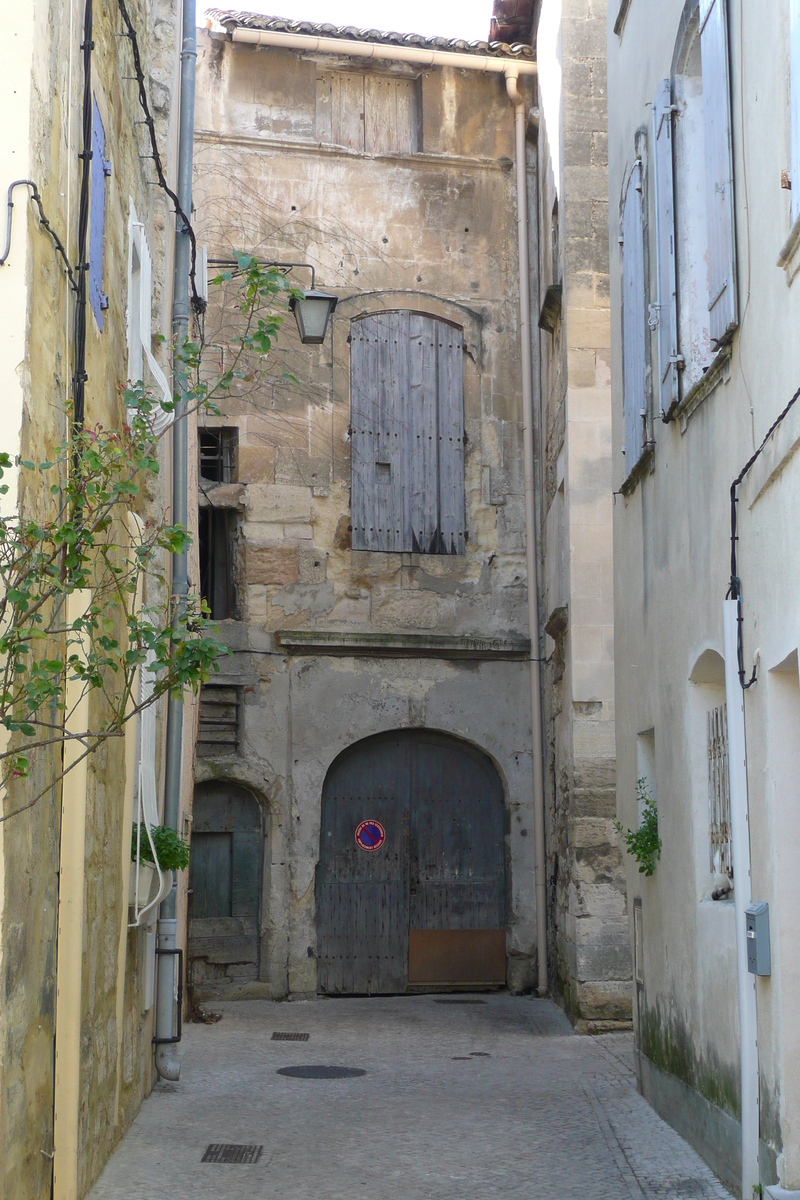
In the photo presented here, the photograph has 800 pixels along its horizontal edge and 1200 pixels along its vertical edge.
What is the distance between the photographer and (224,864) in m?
12.1

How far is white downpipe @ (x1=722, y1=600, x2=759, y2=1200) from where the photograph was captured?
4.90 metres

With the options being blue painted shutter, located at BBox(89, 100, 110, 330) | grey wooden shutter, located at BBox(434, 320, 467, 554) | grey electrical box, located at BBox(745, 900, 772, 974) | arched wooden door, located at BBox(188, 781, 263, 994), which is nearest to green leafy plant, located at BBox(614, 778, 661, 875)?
grey electrical box, located at BBox(745, 900, 772, 974)

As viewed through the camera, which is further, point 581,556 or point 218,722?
point 218,722

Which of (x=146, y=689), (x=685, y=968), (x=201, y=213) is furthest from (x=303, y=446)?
(x=685, y=968)

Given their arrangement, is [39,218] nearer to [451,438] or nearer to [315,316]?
[315,316]

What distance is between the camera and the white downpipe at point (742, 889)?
4.90 metres

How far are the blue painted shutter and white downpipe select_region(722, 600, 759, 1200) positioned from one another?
2794mm

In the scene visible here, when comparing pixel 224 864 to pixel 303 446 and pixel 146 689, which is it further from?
pixel 146 689

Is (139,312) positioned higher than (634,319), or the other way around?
(634,319)

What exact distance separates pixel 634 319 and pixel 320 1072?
4888 mm

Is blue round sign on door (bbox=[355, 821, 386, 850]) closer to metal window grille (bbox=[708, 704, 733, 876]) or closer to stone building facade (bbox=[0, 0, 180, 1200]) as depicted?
stone building facade (bbox=[0, 0, 180, 1200])

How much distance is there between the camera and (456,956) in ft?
40.5

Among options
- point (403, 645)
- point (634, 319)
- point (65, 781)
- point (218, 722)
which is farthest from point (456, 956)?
point (65, 781)

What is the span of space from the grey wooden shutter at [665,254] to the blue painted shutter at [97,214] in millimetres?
2611
